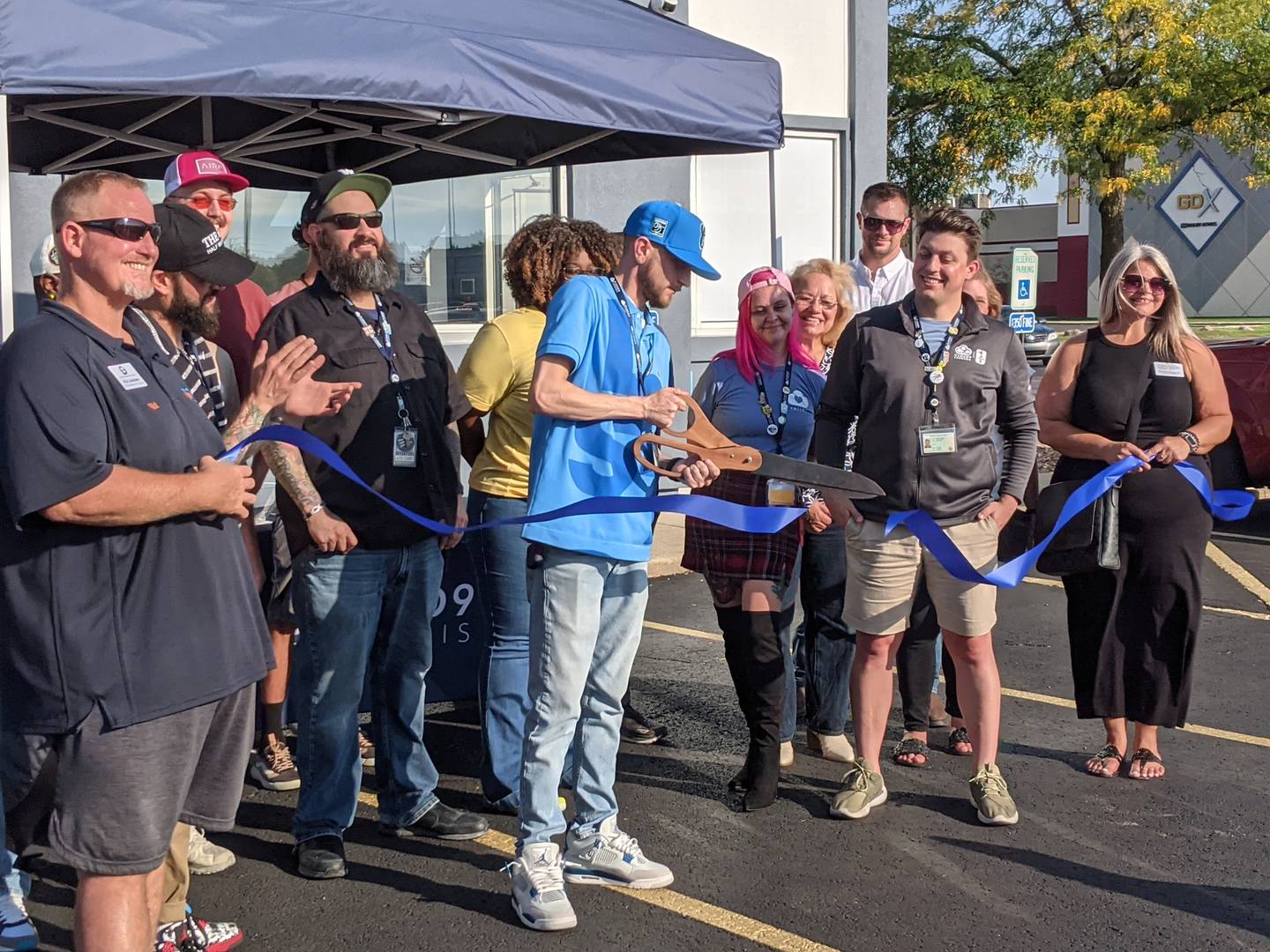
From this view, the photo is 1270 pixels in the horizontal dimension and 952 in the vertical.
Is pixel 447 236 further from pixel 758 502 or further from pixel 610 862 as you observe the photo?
pixel 610 862

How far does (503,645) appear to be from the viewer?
4367mm

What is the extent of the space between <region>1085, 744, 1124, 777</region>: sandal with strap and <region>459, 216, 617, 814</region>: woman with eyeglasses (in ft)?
7.03

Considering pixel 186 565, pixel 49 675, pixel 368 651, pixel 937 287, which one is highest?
pixel 937 287

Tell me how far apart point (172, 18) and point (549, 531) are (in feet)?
5.90

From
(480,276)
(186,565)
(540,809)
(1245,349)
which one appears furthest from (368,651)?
(1245,349)

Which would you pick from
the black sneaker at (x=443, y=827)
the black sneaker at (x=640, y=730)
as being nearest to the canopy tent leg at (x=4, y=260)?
the black sneaker at (x=443, y=827)

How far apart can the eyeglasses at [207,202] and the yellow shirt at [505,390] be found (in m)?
0.95

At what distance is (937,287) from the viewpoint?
4.40m

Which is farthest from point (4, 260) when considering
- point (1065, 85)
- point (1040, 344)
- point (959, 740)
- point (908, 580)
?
point (1040, 344)

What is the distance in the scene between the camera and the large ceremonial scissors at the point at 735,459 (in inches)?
145

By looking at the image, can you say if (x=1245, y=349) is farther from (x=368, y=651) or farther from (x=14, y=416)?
(x=14, y=416)

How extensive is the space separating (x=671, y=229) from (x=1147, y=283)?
6.98ft

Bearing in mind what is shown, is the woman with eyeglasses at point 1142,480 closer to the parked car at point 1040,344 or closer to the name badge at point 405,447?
the name badge at point 405,447

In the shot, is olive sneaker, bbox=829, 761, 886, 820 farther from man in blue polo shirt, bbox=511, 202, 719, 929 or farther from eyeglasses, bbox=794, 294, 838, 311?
eyeglasses, bbox=794, 294, 838, 311
